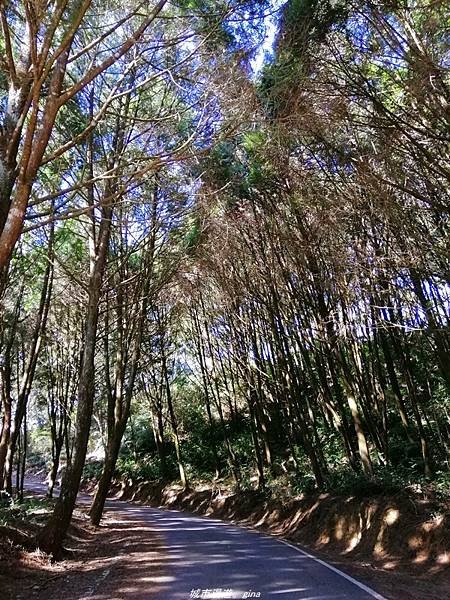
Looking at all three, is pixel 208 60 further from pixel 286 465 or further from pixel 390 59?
pixel 286 465

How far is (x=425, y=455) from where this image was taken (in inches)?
450

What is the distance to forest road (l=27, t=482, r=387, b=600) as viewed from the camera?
19.7 ft

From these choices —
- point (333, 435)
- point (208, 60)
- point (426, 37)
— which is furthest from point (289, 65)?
point (333, 435)

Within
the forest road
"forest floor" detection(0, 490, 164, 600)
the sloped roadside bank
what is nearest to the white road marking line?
the forest road

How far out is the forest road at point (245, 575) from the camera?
5.99 m

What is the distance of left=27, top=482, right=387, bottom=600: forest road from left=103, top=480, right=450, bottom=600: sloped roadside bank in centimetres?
55

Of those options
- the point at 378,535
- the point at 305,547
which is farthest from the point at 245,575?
the point at 305,547

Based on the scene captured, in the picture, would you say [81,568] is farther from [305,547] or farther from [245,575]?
[305,547]

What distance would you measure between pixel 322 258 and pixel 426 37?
17.1 ft

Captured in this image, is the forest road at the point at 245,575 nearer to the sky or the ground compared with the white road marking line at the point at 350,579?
nearer to the sky

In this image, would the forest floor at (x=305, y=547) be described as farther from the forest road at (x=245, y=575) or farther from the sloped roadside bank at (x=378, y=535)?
the forest road at (x=245, y=575)

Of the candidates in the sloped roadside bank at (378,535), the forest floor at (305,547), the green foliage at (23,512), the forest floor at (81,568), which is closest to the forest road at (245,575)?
the forest floor at (81,568)

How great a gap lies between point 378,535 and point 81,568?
5659 millimetres

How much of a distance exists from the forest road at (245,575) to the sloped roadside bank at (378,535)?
0.55m
